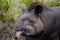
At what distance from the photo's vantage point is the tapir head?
3985 mm

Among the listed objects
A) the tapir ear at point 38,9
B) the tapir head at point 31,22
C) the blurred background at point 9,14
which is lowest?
the blurred background at point 9,14

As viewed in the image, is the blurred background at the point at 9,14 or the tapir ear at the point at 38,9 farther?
the blurred background at the point at 9,14

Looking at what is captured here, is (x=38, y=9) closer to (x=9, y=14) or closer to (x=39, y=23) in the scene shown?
(x=39, y=23)

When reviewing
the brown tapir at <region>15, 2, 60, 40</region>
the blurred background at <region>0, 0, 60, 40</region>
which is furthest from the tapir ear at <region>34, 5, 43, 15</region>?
the blurred background at <region>0, 0, 60, 40</region>

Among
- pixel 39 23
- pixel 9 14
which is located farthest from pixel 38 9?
pixel 9 14

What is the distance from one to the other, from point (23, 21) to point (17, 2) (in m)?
1.79

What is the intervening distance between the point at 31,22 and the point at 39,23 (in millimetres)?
134

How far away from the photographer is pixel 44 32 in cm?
424

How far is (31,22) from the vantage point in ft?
13.4

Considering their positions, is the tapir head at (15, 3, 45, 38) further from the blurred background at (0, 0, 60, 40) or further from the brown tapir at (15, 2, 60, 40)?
the blurred background at (0, 0, 60, 40)

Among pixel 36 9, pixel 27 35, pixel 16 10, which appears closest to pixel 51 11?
pixel 36 9

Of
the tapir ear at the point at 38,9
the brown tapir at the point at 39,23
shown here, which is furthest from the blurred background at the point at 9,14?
the tapir ear at the point at 38,9

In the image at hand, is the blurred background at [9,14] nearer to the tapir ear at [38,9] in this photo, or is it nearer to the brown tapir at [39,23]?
the brown tapir at [39,23]

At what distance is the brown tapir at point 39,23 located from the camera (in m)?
4.03
